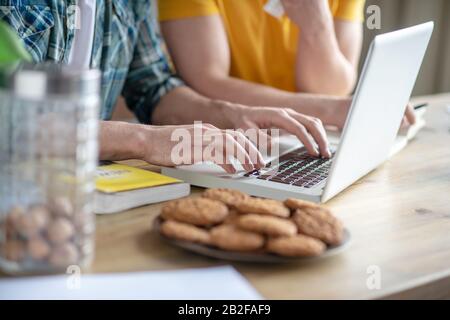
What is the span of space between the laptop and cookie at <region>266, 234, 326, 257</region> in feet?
0.67

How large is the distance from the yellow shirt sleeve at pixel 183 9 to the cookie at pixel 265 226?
101 centimetres

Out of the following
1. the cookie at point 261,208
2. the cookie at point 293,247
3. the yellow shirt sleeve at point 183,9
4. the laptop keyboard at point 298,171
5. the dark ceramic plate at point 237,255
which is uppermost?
the yellow shirt sleeve at point 183,9

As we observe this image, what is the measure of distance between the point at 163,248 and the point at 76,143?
0.19 meters

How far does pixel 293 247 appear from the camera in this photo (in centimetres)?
74

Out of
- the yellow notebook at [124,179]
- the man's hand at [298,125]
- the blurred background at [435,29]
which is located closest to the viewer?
the yellow notebook at [124,179]

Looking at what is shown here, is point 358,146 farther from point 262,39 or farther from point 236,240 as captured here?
point 262,39

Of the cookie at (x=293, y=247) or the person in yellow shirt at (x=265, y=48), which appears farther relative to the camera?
the person in yellow shirt at (x=265, y=48)

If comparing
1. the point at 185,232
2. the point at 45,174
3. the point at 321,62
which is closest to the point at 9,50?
the point at 45,174

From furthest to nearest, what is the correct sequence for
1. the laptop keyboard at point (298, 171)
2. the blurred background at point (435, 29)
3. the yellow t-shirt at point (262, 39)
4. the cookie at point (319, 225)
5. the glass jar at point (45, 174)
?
the blurred background at point (435, 29) → the yellow t-shirt at point (262, 39) → the laptop keyboard at point (298, 171) → the cookie at point (319, 225) → the glass jar at point (45, 174)

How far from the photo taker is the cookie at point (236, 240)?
2.44 ft

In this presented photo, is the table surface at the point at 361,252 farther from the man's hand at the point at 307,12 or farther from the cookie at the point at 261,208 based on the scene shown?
the man's hand at the point at 307,12

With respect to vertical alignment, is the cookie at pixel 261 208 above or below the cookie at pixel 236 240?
above

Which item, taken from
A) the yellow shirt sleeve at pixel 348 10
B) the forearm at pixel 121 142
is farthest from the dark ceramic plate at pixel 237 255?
the yellow shirt sleeve at pixel 348 10
